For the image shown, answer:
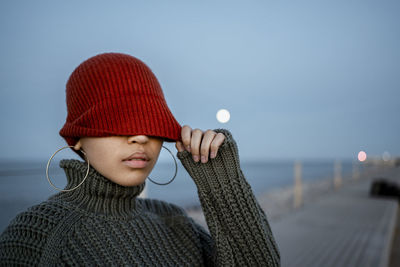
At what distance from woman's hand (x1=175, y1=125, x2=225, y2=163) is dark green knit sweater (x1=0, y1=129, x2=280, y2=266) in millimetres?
41

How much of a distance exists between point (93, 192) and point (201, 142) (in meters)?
0.35

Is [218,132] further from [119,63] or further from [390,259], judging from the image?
[390,259]

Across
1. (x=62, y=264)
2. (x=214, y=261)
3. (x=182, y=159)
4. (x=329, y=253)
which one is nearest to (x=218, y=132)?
(x=182, y=159)

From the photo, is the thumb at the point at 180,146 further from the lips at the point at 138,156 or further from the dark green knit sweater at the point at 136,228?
the lips at the point at 138,156

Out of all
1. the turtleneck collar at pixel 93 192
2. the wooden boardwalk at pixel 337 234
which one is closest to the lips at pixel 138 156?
the turtleneck collar at pixel 93 192

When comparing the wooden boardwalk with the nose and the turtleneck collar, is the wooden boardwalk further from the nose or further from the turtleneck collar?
the nose

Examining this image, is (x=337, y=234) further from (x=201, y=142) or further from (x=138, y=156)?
(x=138, y=156)

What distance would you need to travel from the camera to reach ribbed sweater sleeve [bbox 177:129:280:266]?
0.90 metres

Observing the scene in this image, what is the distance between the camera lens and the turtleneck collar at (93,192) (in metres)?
0.82

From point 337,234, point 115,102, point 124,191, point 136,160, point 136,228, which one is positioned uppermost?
point 115,102

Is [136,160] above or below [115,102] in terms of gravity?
below

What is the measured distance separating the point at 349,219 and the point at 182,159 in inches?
217

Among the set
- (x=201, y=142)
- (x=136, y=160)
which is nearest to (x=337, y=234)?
(x=201, y=142)

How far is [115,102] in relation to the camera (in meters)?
0.78
